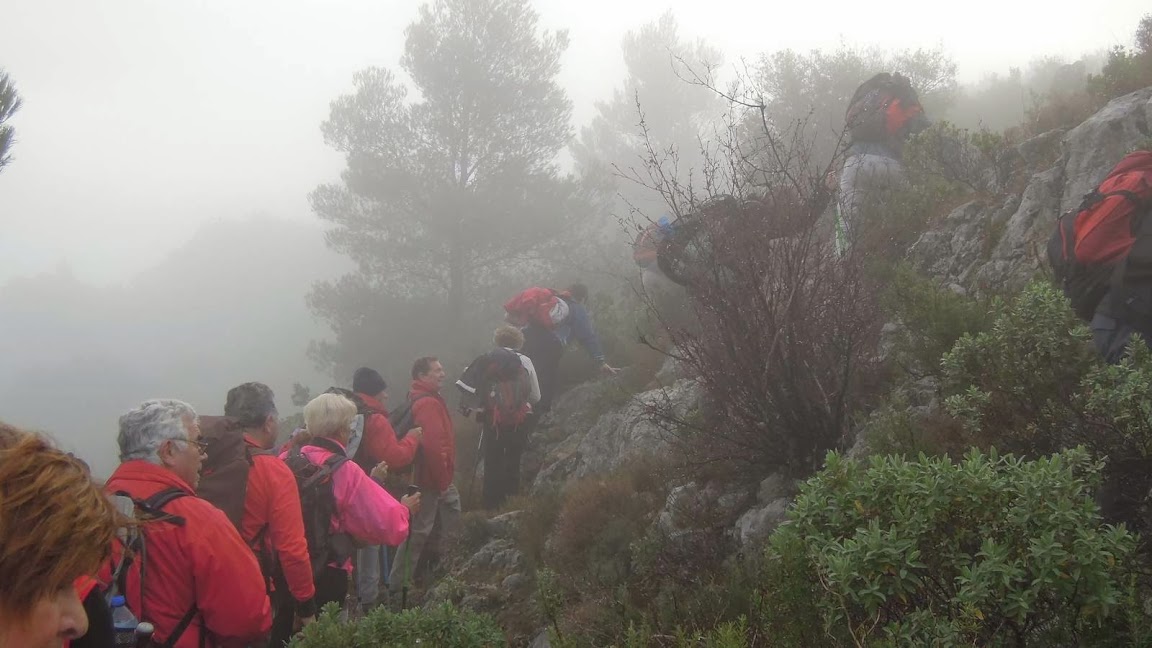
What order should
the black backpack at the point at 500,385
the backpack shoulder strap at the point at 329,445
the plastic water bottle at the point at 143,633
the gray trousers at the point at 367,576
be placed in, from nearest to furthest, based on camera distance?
the plastic water bottle at the point at 143,633 → the backpack shoulder strap at the point at 329,445 → the gray trousers at the point at 367,576 → the black backpack at the point at 500,385

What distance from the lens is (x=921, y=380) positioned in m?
4.25

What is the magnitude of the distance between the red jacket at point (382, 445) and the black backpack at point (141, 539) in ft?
8.92

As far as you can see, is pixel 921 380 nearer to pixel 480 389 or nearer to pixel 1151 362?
pixel 1151 362

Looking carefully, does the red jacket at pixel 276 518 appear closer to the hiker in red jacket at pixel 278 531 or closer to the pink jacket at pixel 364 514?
the hiker in red jacket at pixel 278 531

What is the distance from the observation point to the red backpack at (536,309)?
838cm

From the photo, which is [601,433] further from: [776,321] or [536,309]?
[776,321]

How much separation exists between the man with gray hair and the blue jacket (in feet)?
20.2

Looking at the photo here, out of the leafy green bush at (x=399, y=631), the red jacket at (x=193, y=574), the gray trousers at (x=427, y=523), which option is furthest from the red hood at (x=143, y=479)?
the gray trousers at (x=427, y=523)

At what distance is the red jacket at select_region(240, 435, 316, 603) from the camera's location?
10.4ft

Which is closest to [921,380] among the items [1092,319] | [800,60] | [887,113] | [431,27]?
[1092,319]

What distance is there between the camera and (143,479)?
251 centimetres

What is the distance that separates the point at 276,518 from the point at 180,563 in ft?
2.62

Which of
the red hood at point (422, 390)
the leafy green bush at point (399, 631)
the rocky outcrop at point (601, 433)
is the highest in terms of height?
the red hood at point (422, 390)

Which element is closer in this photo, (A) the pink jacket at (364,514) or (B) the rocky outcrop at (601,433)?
(A) the pink jacket at (364,514)
